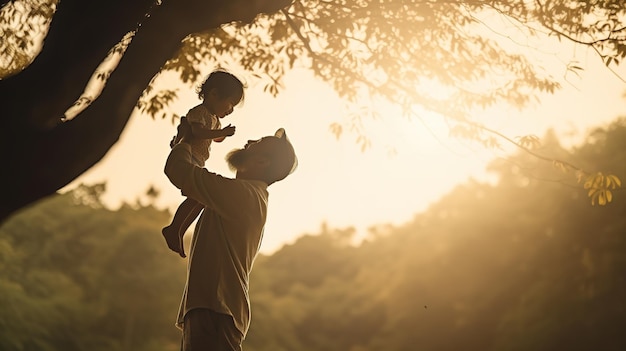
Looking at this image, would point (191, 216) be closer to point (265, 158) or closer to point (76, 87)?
point (265, 158)

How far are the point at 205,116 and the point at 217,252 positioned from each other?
24.6 inches

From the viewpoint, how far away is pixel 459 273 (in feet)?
100

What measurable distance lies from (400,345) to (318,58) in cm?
2683

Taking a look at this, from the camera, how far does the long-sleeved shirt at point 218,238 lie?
2.94 metres

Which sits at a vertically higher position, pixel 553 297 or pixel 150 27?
pixel 553 297

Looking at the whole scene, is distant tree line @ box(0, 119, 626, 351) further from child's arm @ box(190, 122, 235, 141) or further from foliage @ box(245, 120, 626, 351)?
child's arm @ box(190, 122, 235, 141)

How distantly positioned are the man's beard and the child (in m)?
0.10

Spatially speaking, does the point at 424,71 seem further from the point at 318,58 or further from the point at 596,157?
the point at 596,157

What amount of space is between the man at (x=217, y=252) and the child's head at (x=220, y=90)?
0.24 meters

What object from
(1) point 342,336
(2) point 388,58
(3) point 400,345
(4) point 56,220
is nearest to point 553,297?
(3) point 400,345

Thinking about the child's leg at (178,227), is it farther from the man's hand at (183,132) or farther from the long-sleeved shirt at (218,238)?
the man's hand at (183,132)

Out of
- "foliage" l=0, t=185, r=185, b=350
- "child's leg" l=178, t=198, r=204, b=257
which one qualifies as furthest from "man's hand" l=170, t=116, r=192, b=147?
Answer: "foliage" l=0, t=185, r=185, b=350

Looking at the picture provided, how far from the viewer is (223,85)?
3299mm

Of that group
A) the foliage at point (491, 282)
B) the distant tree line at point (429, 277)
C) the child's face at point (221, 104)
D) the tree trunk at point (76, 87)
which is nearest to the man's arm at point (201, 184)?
the child's face at point (221, 104)
